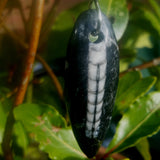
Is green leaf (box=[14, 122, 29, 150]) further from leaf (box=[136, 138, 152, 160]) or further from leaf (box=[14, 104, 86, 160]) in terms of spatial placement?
leaf (box=[136, 138, 152, 160])

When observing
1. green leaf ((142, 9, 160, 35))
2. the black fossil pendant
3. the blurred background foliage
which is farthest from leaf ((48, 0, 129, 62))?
the black fossil pendant

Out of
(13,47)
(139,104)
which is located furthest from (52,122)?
(13,47)

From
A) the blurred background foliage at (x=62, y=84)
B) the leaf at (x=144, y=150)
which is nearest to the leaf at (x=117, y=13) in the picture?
the blurred background foliage at (x=62, y=84)

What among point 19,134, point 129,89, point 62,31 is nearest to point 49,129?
point 19,134

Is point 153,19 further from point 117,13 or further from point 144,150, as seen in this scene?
point 144,150

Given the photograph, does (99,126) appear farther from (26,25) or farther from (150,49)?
(150,49)

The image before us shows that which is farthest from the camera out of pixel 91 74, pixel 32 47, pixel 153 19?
pixel 153 19

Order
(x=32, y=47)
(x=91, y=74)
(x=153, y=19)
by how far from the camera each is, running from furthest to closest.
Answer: (x=153, y=19) < (x=32, y=47) < (x=91, y=74)
